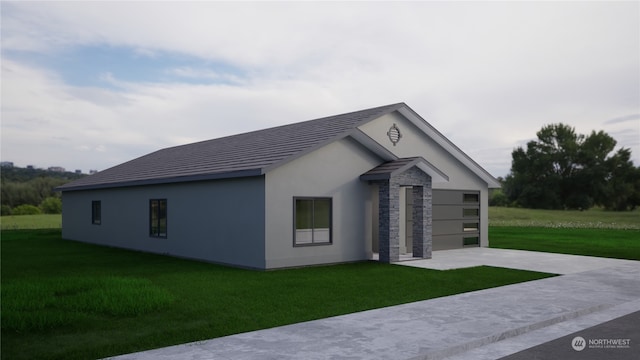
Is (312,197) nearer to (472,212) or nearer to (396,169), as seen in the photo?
(396,169)

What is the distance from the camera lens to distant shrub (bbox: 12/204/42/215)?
52750 mm

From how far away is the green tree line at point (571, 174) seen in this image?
6241 cm

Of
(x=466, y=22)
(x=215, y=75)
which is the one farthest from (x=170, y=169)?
(x=466, y=22)

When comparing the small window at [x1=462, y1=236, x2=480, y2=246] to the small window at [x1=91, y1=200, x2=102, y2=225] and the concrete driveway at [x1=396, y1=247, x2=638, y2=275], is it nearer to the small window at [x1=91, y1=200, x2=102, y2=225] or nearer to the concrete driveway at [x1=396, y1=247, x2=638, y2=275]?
the concrete driveway at [x1=396, y1=247, x2=638, y2=275]

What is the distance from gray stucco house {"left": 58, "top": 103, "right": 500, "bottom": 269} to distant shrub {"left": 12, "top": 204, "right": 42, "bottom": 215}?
3653cm

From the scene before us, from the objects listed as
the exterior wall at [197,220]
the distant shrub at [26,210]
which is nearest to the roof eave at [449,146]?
the exterior wall at [197,220]

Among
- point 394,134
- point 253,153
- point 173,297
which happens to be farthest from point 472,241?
point 173,297

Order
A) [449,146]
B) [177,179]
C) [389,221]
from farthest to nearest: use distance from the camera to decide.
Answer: [449,146]
[177,179]
[389,221]

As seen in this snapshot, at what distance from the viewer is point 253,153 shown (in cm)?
1725

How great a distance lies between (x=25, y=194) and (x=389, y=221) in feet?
166

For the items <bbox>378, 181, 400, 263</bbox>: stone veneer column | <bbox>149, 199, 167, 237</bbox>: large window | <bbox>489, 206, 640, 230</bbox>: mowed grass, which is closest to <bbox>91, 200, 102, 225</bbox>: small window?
<bbox>149, 199, 167, 237</bbox>: large window

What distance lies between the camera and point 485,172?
2247 cm

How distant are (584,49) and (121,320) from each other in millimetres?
19381

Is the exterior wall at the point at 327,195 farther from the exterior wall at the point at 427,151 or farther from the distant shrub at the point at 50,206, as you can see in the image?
the distant shrub at the point at 50,206
